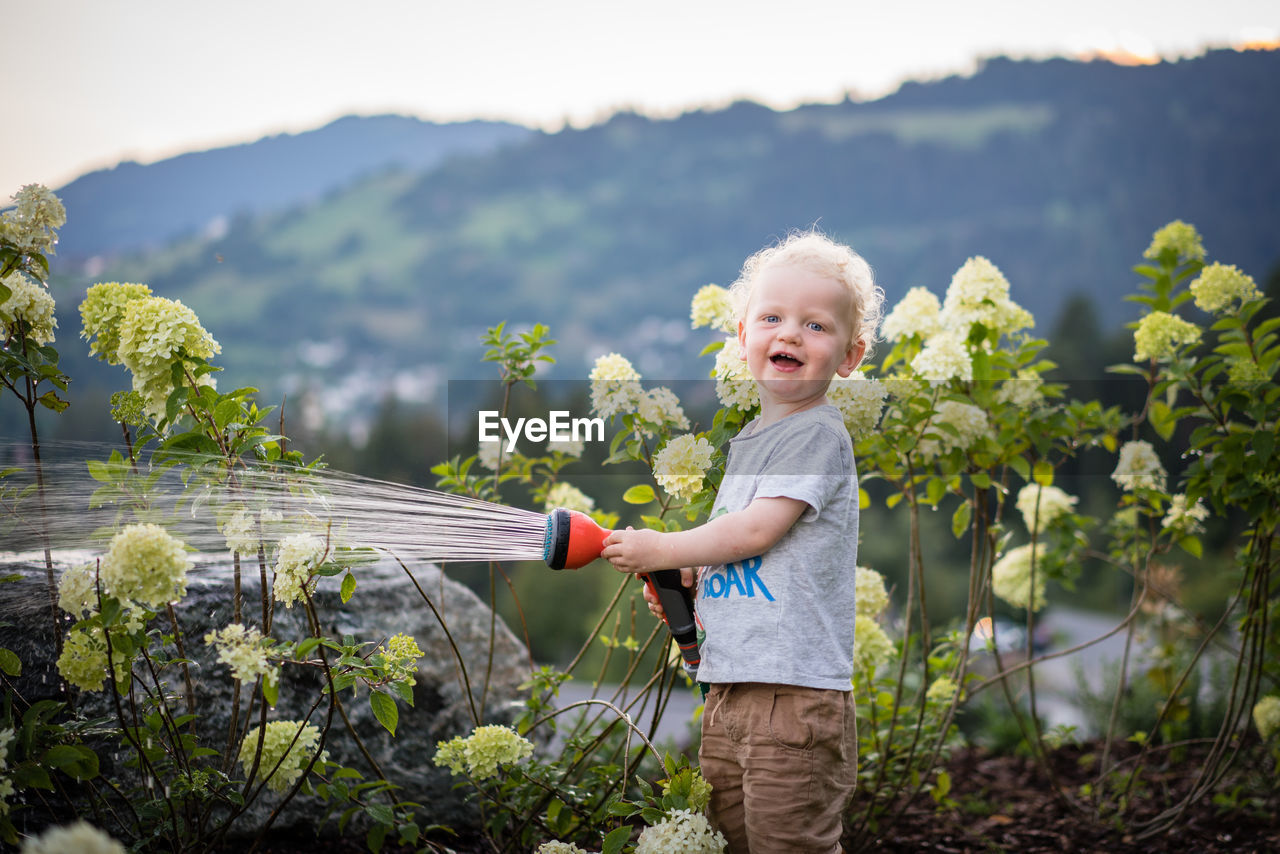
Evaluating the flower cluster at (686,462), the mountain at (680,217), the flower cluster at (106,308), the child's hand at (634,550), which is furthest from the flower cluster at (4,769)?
the mountain at (680,217)

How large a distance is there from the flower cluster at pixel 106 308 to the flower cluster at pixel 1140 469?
3389 millimetres

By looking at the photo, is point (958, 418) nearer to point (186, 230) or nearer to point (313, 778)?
point (313, 778)

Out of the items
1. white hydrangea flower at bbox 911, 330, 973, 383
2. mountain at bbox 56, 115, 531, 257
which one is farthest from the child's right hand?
mountain at bbox 56, 115, 531, 257

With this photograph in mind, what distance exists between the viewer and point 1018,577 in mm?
4285

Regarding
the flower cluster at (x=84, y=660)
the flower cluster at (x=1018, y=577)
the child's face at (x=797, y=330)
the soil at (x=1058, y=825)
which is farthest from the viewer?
the flower cluster at (x=1018, y=577)

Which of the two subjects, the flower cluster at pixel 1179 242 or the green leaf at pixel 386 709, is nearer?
the green leaf at pixel 386 709

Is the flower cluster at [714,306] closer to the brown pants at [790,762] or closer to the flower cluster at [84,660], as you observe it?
the brown pants at [790,762]

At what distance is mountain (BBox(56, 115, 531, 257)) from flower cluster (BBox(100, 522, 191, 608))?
203 feet

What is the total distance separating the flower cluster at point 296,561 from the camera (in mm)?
1856

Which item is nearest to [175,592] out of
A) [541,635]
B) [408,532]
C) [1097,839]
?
[408,532]

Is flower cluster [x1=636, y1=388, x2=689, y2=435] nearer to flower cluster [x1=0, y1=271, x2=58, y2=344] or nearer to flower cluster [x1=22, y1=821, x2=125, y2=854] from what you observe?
flower cluster [x1=0, y1=271, x2=58, y2=344]

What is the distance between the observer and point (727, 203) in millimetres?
99375

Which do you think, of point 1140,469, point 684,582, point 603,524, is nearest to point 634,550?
point 684,582

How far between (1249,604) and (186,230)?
90.2 meters
